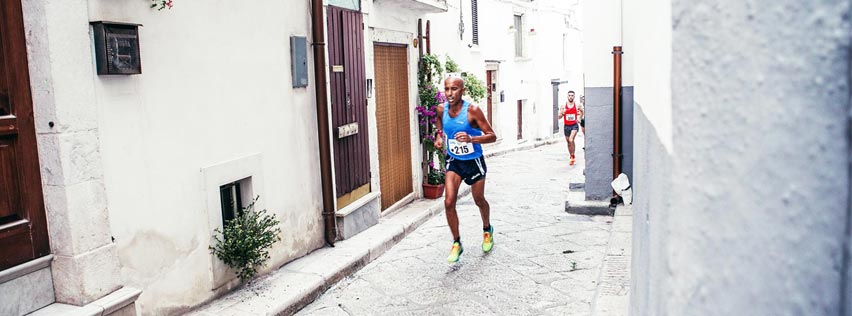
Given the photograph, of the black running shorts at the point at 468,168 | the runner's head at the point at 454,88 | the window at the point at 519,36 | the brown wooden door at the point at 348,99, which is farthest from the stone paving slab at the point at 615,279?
the window at the point at 519,36

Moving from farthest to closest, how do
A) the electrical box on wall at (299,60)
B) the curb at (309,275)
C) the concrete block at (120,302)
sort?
1. the electrical box on wall at (299,60)
2. the curb at (309,275)
3. the concrete block at (120,302)

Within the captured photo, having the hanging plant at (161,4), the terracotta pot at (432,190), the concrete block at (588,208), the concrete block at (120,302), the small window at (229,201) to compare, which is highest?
the hanging plant at (161,4)

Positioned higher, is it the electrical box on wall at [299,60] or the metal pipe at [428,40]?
the metal pipe at [428,40]

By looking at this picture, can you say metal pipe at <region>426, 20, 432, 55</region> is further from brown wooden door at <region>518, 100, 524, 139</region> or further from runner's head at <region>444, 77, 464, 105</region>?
brown wooden door at <region>518, 100, 524, 139</region>

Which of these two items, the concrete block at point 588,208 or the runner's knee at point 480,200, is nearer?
the runner's knee at point 480,200

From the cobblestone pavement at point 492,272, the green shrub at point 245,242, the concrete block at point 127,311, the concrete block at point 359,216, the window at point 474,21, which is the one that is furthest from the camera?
the window at point 474,21

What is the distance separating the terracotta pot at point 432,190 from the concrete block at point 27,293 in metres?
6.53

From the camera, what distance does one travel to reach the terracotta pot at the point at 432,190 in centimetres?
1016

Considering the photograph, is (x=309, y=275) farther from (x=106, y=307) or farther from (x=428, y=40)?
(x=428, y=40)

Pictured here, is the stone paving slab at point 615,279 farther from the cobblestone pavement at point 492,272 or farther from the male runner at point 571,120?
A: the male runner at point 571,120

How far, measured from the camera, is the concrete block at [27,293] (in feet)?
12.3

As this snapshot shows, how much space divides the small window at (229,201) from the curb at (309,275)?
58 cm

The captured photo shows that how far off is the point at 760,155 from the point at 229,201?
5.45m

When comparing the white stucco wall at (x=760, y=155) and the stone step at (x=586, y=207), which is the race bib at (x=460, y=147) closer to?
the stone step at (x=586, y=207)
